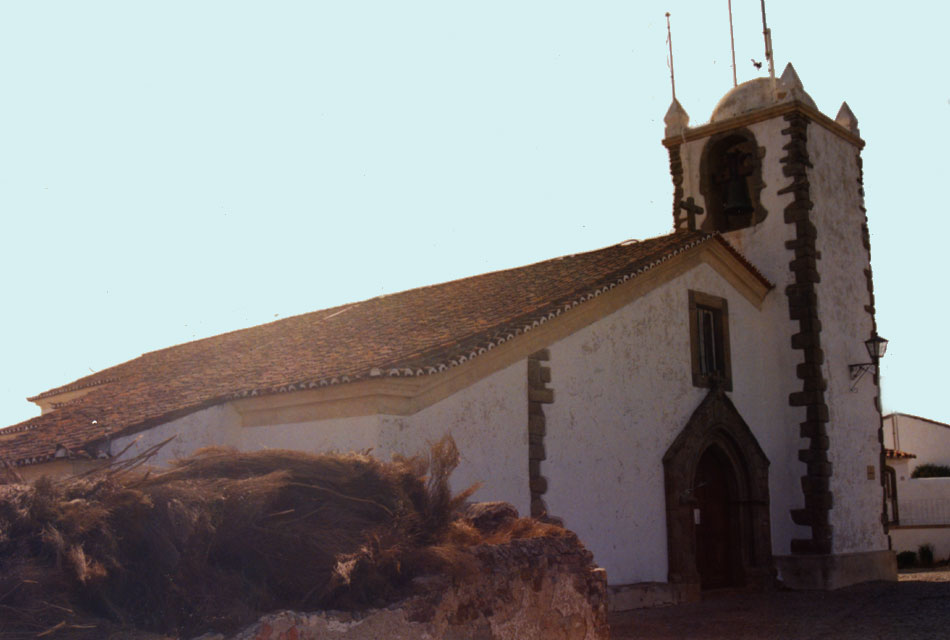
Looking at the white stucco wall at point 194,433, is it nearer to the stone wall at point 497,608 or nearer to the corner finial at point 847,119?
the stone wall at point 497,608

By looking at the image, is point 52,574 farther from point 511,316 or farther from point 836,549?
point 836,549

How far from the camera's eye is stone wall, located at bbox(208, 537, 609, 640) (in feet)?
13.3

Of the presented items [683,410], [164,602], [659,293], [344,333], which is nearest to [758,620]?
[683,410]

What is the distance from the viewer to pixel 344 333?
15.2 meters

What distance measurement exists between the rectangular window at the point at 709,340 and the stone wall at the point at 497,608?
30.3ft

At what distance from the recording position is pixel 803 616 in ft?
40.8

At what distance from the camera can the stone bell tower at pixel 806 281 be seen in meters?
16.1

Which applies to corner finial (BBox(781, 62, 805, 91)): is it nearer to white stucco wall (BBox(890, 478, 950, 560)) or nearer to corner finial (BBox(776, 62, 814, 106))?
corner finial (BBox(776, 62, 814, 106))

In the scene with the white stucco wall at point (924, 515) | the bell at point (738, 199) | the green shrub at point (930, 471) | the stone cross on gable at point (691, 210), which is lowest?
the white stucco wall at point (924, 515)

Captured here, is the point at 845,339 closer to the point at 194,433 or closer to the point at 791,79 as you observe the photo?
the point at 791,79

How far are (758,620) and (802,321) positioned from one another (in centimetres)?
596

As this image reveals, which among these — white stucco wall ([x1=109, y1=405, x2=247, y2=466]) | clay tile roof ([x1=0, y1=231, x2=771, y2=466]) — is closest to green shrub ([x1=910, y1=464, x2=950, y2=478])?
clay tile roof ([x1=0, y1=231, x2=771, y2=466])

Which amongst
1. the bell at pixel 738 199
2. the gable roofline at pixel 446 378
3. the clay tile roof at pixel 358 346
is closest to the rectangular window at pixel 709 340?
the gable roofline at pixel 446 378

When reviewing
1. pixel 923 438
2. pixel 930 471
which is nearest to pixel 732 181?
pixel 930 471
